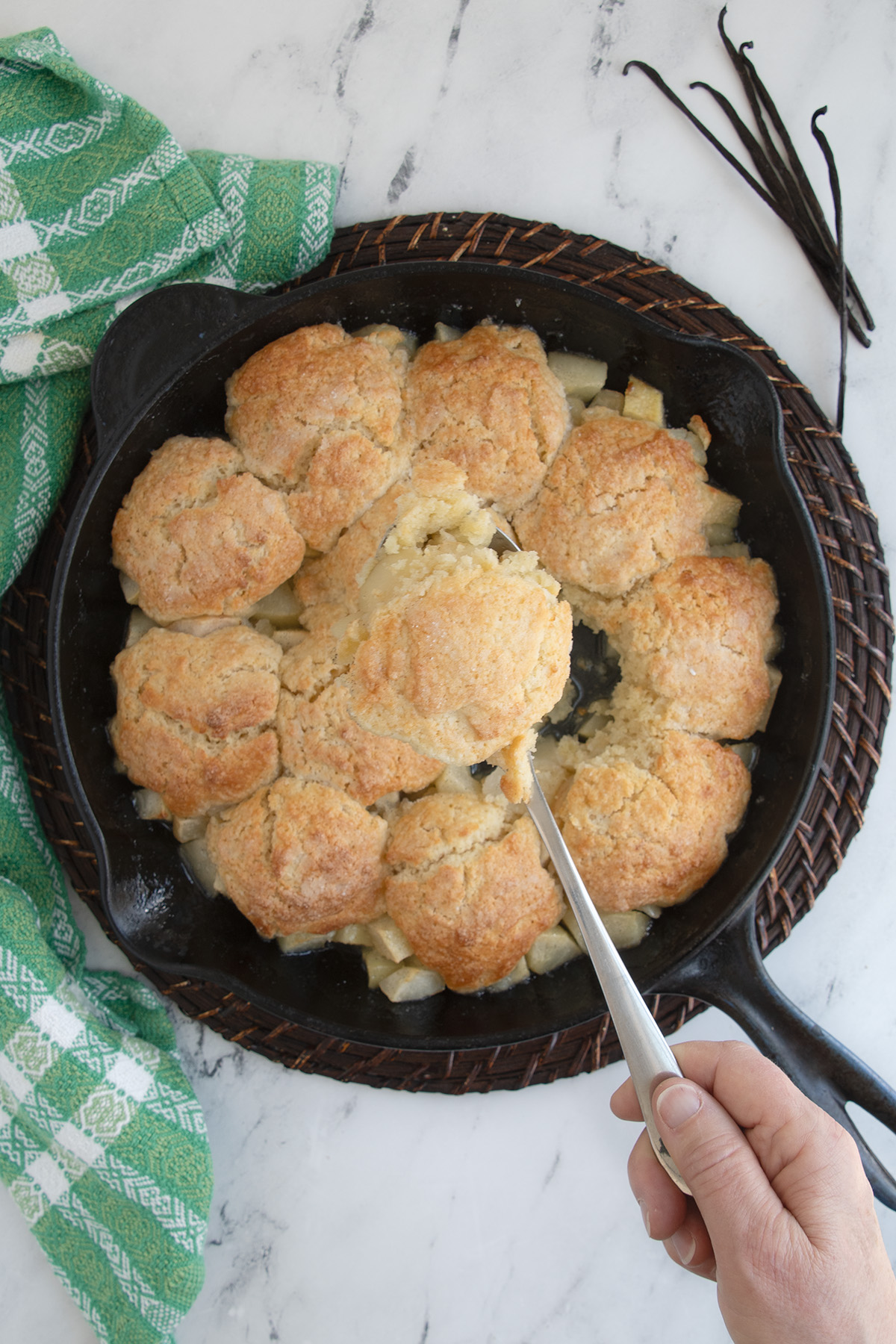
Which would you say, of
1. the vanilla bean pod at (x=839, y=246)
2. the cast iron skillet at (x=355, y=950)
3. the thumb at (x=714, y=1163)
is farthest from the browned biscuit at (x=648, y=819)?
the vanilla bean pod at (x=839, y=246)

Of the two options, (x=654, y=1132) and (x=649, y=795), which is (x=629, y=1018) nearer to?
(x=654, y=1132)

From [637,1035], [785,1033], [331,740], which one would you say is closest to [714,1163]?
[637,1035]

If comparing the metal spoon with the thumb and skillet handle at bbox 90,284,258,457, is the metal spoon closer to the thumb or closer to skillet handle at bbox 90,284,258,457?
the thumb

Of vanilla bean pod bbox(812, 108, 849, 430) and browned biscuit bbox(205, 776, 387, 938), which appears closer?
browned biscuit bbox(205, 776, 387, 938)

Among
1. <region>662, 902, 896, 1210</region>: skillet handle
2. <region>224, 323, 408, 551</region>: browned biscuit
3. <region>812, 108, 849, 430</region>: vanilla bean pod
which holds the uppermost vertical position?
<region>812, 108, 849, 430</region>: vanilla bean pod

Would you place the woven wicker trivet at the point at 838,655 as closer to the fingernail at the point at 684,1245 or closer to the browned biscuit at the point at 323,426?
the browned biscuit at the point at 323,426

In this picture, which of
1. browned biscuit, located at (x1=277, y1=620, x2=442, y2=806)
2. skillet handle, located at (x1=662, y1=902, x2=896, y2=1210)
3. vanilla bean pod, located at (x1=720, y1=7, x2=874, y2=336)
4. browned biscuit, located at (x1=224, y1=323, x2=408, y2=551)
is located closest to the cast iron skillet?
skillet handle, located at (x1=662, y1=902, x2=896, y2=1210)

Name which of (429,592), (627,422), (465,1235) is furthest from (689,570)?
(465,1235)
